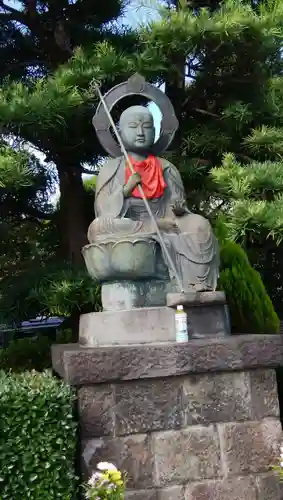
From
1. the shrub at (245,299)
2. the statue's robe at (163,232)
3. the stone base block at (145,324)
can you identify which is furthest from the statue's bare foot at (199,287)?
the shrub at (245,299)

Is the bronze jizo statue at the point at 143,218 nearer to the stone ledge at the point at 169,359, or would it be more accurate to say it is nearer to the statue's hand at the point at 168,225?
the statue's hand at the point at 168,225

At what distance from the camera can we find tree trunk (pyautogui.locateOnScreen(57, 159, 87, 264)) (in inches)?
250

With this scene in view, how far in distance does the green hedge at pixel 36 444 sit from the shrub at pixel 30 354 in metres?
3.40

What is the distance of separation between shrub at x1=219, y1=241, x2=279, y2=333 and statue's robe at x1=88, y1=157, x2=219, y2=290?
0.87m

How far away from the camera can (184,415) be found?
134 inches

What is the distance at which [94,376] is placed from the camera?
128 inches

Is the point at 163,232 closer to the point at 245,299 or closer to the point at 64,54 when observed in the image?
the point at 245,299

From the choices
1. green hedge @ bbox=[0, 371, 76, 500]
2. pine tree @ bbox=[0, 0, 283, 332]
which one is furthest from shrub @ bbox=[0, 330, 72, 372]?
green hedge @ bbox=[0, 371, 76, 500]

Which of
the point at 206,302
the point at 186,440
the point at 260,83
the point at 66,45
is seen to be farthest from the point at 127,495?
the point at 66,45

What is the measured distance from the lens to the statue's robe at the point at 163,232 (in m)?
3.83

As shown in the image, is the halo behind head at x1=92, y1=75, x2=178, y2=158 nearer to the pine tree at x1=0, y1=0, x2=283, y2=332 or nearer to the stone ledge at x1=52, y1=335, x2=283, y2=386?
the pine tree at x1=0, y1=0, x2=283, y2=332

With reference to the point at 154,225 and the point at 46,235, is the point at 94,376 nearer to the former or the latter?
the point at 154,225

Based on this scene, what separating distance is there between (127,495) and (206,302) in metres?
1.28

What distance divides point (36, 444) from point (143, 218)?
185 centimetres
